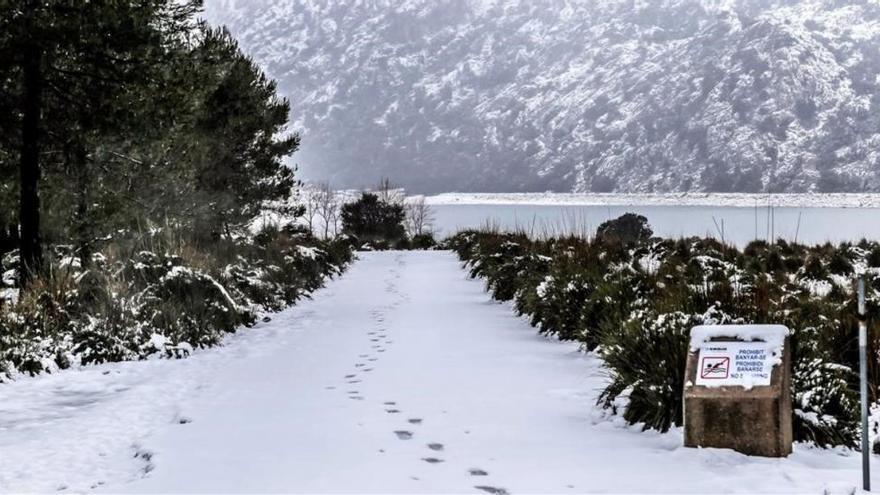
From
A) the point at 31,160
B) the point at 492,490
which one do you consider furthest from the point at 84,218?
the point at 492,490

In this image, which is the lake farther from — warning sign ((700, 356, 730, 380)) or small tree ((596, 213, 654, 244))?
warning sign ((700, 356, 730, 380))

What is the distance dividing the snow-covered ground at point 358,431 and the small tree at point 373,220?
120 feet

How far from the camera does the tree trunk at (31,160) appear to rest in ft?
34.1

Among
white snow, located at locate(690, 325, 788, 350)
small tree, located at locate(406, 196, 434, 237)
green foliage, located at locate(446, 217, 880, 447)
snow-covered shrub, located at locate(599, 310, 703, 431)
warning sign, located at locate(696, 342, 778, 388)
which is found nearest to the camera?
warning sign, located at locate(696, 342, 778, 388)

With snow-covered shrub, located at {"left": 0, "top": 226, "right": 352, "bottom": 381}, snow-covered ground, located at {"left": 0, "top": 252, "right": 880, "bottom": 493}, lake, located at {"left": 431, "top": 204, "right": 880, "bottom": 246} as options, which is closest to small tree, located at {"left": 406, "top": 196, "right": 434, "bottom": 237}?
lake, located at {"left": 431, "top": 204, "right": 880, "bottom": 246}

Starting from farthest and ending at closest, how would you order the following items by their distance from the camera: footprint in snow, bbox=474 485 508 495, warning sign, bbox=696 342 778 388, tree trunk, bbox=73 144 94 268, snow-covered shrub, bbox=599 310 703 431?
tree trunk, bbox=73 144 94 268 → snow-covered shrub, bbox=599 310 703 431 → warning sign, bbox=696 342 778 388 → footprint in snow, bbox=474 485 508 495

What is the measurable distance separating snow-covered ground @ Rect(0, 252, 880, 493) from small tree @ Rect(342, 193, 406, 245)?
36523mm

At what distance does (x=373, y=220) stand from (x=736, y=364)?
41932 millimetres

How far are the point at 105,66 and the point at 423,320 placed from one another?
5.82 m

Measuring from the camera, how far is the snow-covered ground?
4391 millimetres

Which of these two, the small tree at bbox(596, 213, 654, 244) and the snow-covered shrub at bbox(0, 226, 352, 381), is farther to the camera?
the small tree at bbox(596, 213, 654, 244)

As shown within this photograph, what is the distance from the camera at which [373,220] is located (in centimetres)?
4625

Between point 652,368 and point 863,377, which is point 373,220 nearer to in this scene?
point 652,368

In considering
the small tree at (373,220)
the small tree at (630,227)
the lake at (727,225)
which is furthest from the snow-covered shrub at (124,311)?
the small tree at (373,220)
